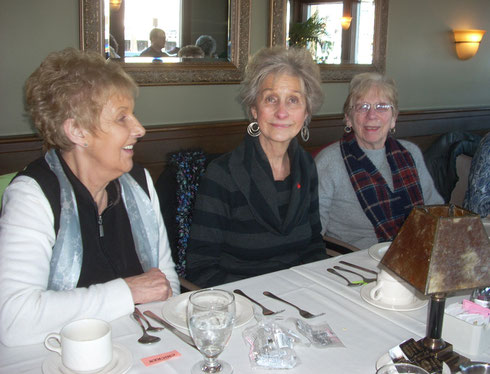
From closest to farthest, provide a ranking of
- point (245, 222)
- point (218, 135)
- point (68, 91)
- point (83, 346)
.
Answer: point (83, 346) < point (68, 91) < point (245, 222) < point (218, 135)

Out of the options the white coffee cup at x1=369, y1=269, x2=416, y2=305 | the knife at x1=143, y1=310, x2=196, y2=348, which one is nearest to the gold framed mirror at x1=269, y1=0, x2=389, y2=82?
the white coffee cup at x1=369, y1=269, x2=416, y2=305

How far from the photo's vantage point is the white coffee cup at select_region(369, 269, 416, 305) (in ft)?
4.62

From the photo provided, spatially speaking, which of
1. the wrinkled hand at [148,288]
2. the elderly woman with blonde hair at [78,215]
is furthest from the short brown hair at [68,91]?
the wrinkled hand at [148,288]

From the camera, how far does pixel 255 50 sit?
11.2 feet

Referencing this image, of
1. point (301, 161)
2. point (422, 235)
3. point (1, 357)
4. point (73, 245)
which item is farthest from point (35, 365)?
point (301, 161)

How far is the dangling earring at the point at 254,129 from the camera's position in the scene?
216 cm

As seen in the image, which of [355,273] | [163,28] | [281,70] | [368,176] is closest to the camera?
[355,273]

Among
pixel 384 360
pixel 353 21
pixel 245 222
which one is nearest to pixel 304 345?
pixel 384 360

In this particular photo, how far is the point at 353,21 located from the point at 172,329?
3346 millimetres

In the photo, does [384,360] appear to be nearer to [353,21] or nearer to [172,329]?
[172,329]

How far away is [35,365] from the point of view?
110 centimetres

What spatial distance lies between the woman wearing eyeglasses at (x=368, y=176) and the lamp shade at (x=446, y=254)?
1348mm

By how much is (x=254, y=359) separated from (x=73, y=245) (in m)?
0.65

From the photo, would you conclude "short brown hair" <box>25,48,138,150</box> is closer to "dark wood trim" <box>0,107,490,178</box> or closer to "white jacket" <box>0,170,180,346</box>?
"white jacket" <box>0,170,180,346</box>
